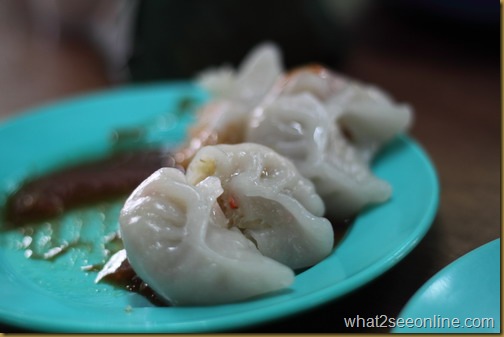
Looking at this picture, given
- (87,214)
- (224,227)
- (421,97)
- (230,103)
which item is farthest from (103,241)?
(421,97)

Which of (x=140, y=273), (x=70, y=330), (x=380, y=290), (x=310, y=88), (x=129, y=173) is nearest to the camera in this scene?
(x=70, y=330)

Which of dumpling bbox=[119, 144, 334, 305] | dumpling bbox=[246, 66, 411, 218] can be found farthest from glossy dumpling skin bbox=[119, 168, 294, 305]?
dumpling bbox=[246, 66, 411, 218]

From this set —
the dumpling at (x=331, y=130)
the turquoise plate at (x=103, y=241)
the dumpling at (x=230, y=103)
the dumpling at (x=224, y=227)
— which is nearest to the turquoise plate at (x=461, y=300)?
the turquoise plate at (x=103, y=241)

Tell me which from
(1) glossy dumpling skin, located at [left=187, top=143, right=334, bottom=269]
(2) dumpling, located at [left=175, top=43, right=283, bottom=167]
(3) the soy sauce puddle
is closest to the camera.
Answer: (1) glossy dumpling skin, located at [left=187, top=143, right=334, bottom=269]

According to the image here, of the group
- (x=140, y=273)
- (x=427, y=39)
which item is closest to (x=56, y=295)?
(x=140, y=273)

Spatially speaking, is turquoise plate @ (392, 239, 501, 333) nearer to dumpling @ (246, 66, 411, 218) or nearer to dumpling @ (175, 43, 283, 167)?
dumpling @ (246, 66, 411, 218)

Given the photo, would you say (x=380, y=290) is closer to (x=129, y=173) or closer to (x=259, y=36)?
(x=129, y=173)
